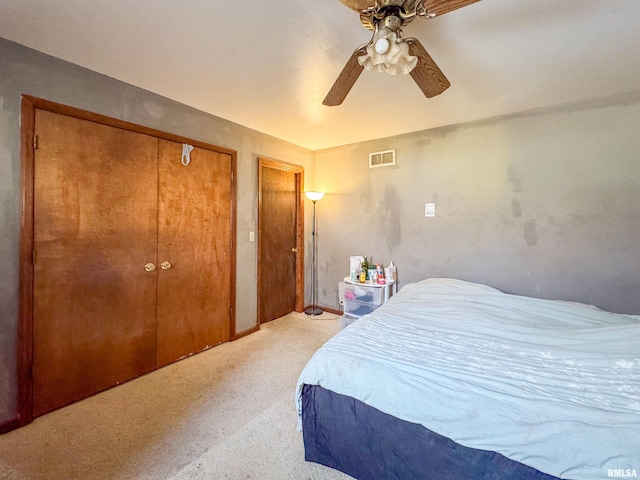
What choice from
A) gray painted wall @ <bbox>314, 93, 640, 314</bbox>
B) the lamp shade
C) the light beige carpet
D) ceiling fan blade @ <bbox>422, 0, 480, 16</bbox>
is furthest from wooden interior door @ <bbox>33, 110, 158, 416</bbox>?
gray painted wall @ <bbox>314, 93, 640, 314</bbox>

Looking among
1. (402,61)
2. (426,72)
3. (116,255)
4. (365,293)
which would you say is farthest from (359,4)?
(365,293)

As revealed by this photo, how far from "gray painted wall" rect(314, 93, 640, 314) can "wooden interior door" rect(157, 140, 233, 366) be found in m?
1.73

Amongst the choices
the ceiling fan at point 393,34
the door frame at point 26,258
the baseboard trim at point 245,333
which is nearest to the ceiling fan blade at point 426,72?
the ceiling fan at point 393,34

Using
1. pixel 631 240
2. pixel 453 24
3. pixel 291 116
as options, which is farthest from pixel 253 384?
pixel 631 240

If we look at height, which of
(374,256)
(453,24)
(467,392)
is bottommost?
(467,392)

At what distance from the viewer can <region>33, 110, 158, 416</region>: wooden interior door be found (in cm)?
181

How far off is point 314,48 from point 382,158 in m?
1.94

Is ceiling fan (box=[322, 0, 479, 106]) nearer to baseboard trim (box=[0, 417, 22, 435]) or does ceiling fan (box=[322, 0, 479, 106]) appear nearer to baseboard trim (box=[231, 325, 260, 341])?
baseboard trim (box=[231, 325, 260, 341])

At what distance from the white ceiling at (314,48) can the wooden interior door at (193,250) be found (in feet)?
1.95

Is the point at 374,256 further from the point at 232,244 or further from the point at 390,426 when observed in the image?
the point at 390,426

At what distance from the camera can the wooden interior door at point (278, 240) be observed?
11.5 ft

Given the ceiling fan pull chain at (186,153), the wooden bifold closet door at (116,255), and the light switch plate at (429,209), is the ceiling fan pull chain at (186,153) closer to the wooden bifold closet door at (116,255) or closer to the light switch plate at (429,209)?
the wooden bifold closet door at (116,255)

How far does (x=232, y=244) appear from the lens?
9.84ft

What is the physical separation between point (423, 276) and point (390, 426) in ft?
7.36
